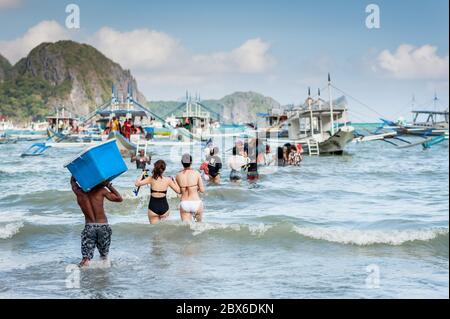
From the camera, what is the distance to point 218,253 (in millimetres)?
9328

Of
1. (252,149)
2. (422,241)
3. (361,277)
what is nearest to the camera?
(361,277)

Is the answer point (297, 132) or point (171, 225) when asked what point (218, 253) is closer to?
point (171, 225)

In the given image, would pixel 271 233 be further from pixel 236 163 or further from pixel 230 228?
pixel 236 163

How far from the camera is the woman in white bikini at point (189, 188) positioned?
1026 centimetres

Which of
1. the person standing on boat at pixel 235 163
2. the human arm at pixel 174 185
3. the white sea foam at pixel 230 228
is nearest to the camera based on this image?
the human arm at pixel 174 185

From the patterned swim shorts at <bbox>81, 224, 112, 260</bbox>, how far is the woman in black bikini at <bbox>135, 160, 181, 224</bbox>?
1.82 metres

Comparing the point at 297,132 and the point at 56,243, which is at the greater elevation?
the point at 297,132

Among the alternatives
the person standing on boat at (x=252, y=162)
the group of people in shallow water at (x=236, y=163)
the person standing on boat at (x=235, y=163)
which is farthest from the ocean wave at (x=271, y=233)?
the person standing on boat at (x=252, y=162)

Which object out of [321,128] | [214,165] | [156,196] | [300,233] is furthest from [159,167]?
[321,128]

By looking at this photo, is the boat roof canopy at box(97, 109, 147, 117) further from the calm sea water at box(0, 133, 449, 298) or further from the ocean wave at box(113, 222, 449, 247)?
the ocean wave at box(113, 222, 449, 247)

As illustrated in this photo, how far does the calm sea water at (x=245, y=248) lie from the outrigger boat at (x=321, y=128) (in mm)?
18485

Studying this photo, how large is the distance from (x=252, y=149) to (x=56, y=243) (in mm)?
8952

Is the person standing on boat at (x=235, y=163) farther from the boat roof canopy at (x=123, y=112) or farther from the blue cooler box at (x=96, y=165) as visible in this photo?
the boat roof canopy at (x=123, y=112)
